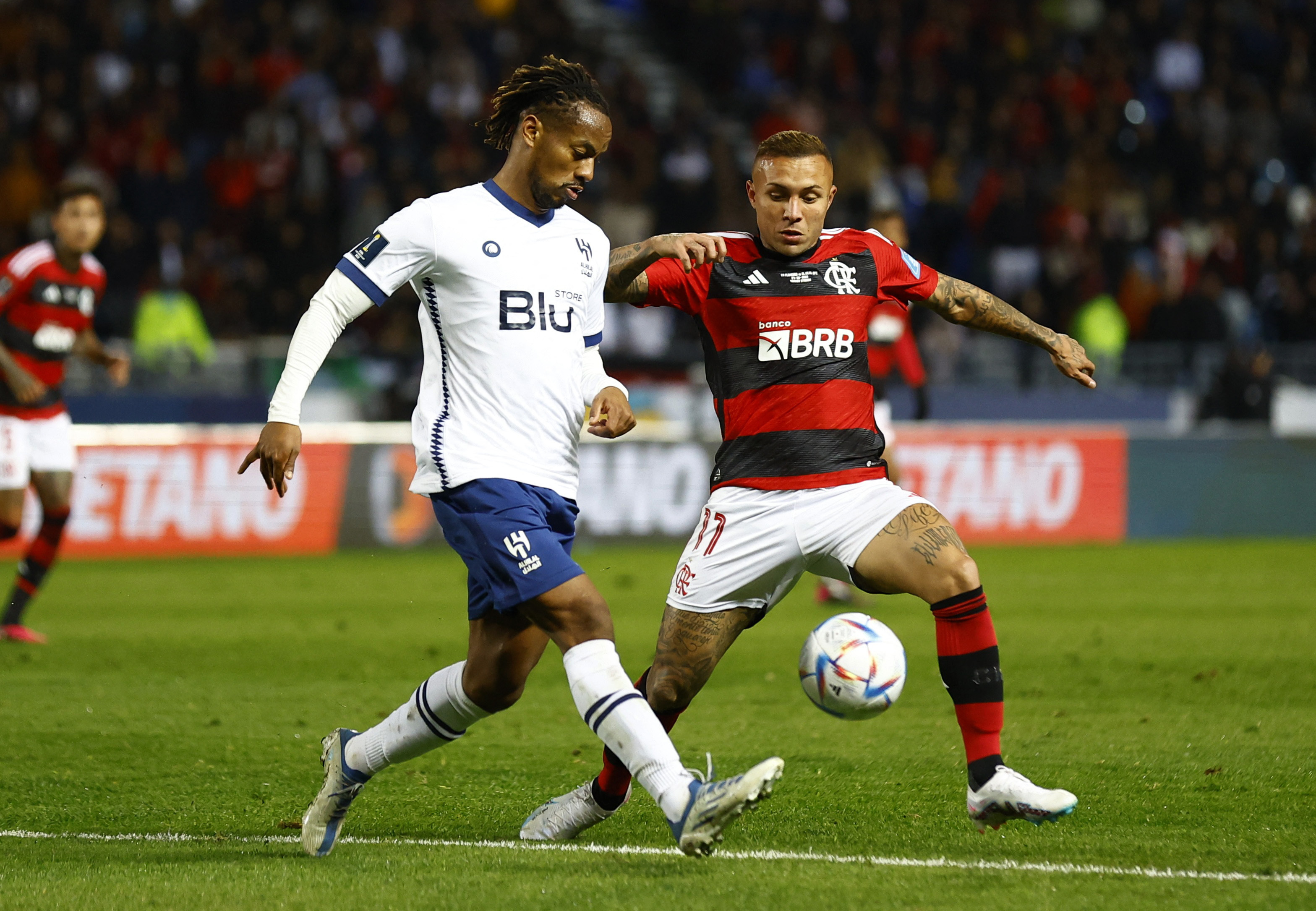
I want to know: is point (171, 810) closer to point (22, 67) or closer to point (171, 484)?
point (171, 484)

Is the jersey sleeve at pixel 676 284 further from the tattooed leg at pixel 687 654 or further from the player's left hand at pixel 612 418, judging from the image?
the tattooed leg at pixel 687 654

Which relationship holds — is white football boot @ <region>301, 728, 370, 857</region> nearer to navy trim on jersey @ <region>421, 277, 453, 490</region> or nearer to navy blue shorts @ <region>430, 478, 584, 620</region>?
navy blue shorts @ <region>430, 478, 584, 620</region>

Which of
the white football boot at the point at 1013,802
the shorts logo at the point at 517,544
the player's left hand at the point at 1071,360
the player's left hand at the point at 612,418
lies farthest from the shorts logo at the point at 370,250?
the white football boot at the point at 1013,802

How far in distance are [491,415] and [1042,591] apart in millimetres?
8746

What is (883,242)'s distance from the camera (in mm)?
5738

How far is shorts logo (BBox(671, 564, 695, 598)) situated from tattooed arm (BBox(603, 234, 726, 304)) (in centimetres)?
85

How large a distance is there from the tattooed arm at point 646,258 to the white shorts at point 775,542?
0.71 m

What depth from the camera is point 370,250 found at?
4.84 meters

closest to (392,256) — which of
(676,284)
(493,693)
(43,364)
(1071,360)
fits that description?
(676,284)

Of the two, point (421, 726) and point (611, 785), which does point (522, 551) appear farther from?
point (611, 785)

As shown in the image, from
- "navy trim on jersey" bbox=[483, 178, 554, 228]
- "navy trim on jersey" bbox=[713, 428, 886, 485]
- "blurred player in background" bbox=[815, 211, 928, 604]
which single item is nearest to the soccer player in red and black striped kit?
"navy trim on jersey" bbox=[713, 428, 886, 485]

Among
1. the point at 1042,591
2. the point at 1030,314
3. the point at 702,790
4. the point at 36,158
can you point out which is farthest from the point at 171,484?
the point at 702,790

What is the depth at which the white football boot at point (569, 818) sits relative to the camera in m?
5.20

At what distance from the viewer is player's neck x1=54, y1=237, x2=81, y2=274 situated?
10156mm
